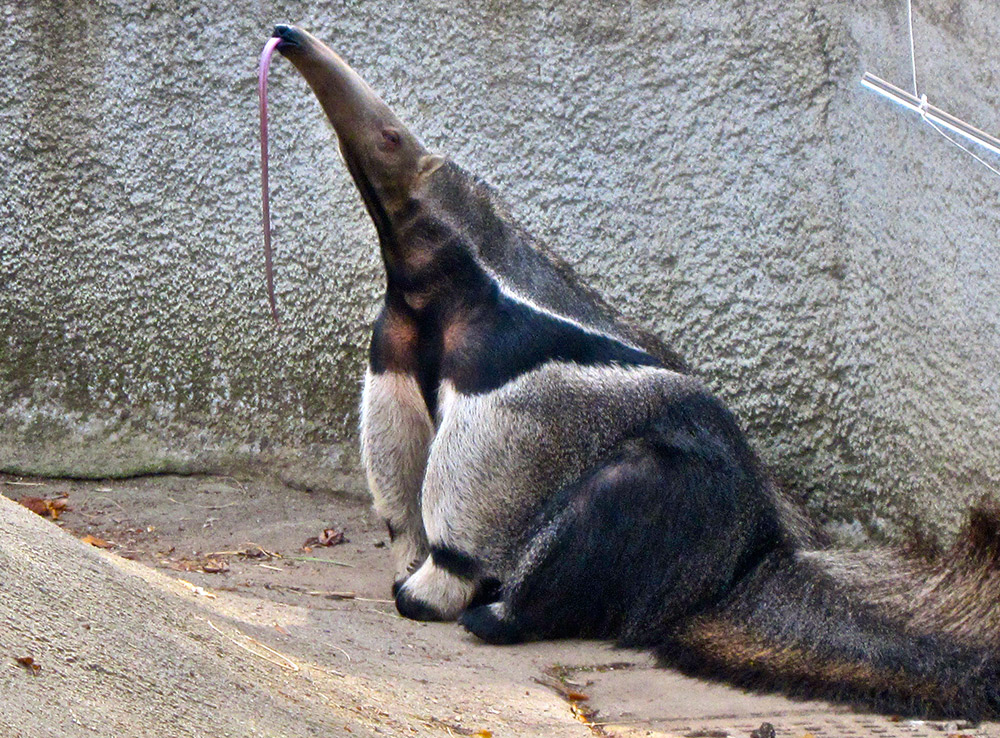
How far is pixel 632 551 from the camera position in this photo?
479cm

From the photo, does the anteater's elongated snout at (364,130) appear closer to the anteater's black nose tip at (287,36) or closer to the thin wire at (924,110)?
the anteater's black nose tip at (287,36)

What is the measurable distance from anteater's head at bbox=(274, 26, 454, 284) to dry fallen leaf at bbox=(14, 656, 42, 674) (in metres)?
2.51

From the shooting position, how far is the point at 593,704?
4062mm

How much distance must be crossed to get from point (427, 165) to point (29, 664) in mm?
2840

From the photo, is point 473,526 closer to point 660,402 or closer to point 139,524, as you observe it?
point 660,402

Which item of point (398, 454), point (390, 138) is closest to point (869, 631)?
point (398, 454)

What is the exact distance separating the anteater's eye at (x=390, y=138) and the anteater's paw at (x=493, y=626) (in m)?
1.83

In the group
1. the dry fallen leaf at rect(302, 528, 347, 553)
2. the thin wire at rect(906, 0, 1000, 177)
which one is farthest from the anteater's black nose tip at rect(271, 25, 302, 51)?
the thin wire at rect(906, 0, 1000, 177)

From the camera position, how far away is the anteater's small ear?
4969mm

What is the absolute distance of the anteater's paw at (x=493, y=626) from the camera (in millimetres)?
4656

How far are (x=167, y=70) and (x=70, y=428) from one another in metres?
1.90

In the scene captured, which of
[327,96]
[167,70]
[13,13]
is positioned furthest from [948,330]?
[13,13]

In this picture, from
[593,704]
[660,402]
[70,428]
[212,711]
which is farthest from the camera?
[70,428]

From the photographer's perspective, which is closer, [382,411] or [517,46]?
[382,411]
